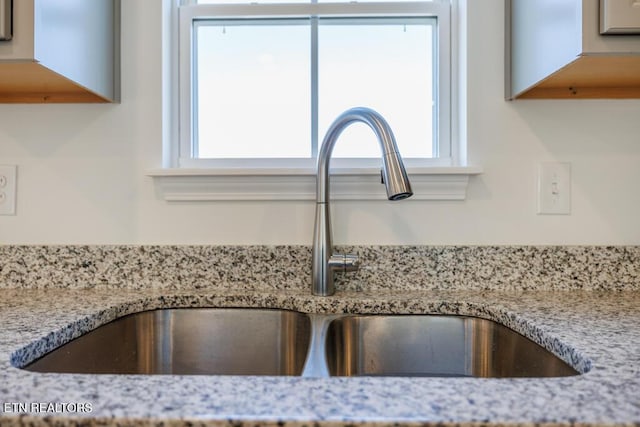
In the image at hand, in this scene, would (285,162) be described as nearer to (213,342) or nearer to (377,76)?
(377,76)

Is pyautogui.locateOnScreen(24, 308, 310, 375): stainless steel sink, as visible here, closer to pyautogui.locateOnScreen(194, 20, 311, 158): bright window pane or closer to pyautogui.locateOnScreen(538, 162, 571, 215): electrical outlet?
pyautogui.locateOnScreen(194, 20, 311, 158): bright window pane

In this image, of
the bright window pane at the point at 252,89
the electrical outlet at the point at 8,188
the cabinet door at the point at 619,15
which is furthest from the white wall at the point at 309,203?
the cabinet door at the point at 619,15

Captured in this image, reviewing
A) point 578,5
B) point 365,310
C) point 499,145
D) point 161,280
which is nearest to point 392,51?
point 499,145

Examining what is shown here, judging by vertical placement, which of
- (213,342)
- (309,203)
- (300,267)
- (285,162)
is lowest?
(213,342)

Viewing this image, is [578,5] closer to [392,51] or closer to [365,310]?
[392,51]

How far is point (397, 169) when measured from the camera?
803 mm

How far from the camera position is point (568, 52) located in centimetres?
73

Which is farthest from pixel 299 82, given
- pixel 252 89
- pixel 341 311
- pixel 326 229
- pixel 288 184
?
pixel 341 311

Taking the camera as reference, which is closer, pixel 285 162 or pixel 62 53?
pixel 62 53

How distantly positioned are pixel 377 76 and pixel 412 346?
0.68m

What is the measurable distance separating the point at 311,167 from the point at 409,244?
31 centimetres

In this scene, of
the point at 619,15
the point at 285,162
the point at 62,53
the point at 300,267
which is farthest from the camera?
the point at 285,162

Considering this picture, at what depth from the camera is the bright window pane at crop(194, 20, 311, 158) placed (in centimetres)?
112

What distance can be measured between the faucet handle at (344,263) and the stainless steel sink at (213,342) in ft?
0.41
